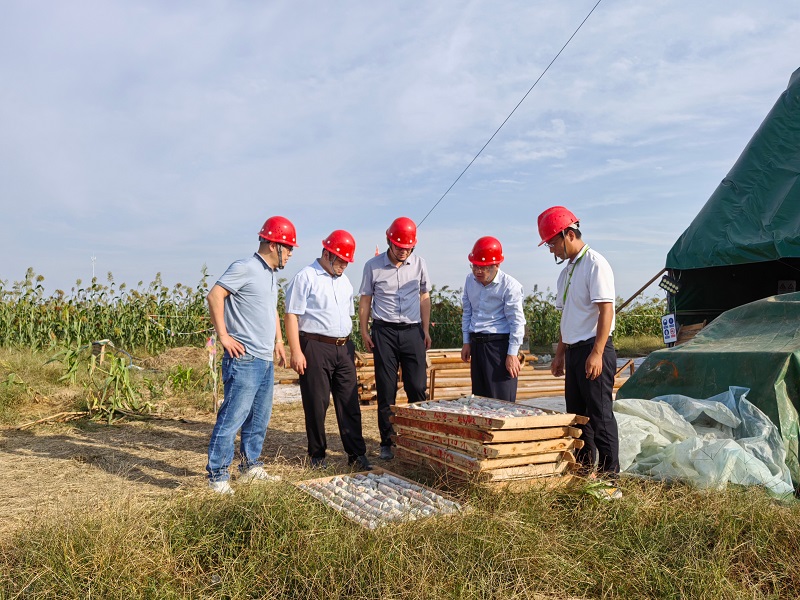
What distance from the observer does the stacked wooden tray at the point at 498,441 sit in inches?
160

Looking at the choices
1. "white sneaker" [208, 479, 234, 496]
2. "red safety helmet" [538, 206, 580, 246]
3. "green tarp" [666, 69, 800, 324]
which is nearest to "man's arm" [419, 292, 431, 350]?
"red safety helmet" [538, 206, 580, 246]

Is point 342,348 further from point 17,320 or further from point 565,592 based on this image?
point 17,320

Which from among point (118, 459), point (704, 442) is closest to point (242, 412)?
point (118, 459)

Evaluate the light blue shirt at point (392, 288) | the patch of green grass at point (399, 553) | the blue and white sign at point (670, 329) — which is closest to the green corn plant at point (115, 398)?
the light blue shirt at point (392, 288)

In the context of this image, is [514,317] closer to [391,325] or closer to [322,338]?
[391,325]

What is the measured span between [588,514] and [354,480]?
162cm

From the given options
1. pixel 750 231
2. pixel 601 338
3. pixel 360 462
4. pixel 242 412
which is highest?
pixel 750 231

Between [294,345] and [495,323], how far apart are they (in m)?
1.76

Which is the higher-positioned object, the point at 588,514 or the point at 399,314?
the point at 399,314

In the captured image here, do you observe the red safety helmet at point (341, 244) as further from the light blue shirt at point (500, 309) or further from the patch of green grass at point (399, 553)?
the patch of green grass at point (399, 553)

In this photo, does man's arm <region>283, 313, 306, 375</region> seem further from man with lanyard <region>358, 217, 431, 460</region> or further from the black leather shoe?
the black leather shoe

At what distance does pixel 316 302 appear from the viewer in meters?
5.32

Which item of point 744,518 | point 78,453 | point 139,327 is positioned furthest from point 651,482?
point 139,327

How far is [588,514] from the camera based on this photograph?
3705 millimetres
